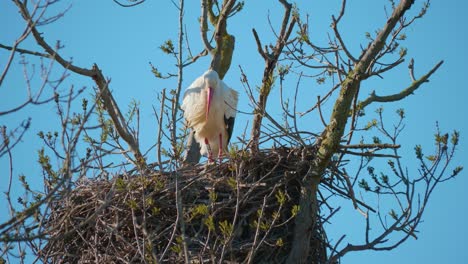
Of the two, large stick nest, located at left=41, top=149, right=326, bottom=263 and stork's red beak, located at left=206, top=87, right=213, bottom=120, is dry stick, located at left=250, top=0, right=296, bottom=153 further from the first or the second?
stork's red beak, located at left=206, top=87, right=213, bottom=120

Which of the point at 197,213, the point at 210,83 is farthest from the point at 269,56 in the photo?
the point at 197,213

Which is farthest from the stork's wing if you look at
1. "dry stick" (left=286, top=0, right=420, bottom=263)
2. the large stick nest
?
"dry stick" (left=286, top=0, right=420, bottom=263)

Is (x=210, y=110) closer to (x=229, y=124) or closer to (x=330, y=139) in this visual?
(x=229, y=124)

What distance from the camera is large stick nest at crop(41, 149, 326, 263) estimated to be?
8.02 metres

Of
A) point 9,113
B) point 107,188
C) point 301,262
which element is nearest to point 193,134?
point 107,188

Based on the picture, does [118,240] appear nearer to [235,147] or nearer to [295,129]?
[235,147]

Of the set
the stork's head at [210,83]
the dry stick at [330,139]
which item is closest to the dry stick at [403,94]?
the dry stick at [330,139]

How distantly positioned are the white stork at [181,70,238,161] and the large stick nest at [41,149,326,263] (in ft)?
8.30

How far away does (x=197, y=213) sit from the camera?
802 cm

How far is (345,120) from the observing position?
7.86 m

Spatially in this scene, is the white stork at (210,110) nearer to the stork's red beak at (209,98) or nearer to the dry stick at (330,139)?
the stork's red beak at (209,98)

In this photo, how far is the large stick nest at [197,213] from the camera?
26.3 feet

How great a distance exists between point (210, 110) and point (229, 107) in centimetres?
27

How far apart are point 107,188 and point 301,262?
7.09 ft
